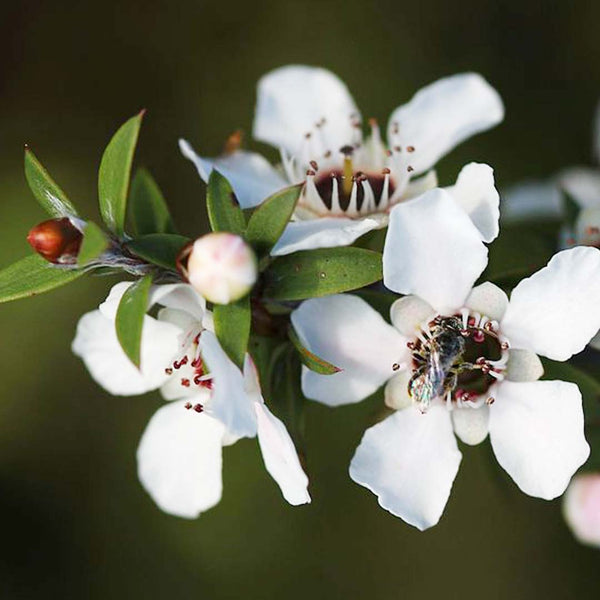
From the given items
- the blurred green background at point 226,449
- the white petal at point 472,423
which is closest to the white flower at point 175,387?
the white petal at point 472,423

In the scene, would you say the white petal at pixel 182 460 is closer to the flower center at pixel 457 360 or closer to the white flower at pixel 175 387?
the white flower at pixel 175 387

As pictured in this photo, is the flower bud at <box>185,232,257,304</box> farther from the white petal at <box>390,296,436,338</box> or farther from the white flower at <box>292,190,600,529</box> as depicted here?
the white petal at <box>390,296,436,338</box>

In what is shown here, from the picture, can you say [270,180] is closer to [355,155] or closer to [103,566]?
[355,155]

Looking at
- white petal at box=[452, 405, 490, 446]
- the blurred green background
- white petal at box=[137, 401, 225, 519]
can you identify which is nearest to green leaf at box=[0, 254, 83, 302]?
white petal at box=[137, 401, 225, 519]

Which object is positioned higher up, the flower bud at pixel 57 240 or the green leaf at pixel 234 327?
the flower bud at pixel 57 240

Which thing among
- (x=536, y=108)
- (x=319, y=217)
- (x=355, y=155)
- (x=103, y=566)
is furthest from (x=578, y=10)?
(x=103, y=566)

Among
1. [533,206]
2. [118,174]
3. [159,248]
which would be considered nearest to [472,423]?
[159,248]

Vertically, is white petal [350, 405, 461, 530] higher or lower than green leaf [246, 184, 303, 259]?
lower
